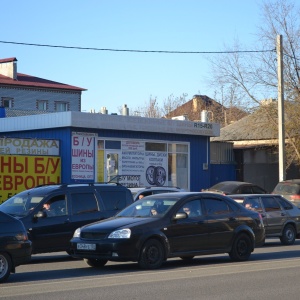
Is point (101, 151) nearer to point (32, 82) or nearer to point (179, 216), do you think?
point (179, 216)

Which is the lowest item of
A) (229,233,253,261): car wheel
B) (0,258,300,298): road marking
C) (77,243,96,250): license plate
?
(0,258,300,298): road marking

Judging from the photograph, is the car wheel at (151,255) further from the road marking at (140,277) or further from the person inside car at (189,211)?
the person inside car at (189,211)

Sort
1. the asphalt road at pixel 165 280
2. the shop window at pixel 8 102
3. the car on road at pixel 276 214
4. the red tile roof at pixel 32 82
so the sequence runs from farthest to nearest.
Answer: the red tile roof at pixel 32 82
the shop window at pixel 8 102
the car on road at pixel 276 214
the asphalt road at pixel 165 280

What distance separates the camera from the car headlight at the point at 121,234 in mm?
14555

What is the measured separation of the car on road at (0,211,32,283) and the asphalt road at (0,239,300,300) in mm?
317

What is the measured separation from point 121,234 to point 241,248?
3.41 metres

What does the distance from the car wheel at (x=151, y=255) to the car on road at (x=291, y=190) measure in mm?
14229

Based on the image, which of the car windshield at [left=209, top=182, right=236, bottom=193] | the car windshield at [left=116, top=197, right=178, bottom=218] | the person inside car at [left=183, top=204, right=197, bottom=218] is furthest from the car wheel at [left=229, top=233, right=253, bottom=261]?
the car windshield at [left=209, top=182, right=236, bottom=193]

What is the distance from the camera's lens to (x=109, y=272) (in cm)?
1460

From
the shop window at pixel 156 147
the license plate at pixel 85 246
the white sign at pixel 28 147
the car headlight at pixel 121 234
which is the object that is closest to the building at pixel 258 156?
the shop window at pixel 156 147

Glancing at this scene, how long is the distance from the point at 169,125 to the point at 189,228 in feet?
66.3

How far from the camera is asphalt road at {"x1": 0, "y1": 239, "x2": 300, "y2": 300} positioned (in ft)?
37.4

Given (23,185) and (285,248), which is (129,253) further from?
(23,185)

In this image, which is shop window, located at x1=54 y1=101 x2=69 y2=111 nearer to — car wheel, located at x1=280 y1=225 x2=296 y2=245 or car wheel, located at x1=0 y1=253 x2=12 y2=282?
car wheel, located at x1=280 y1=225 x2=296 y2=245
